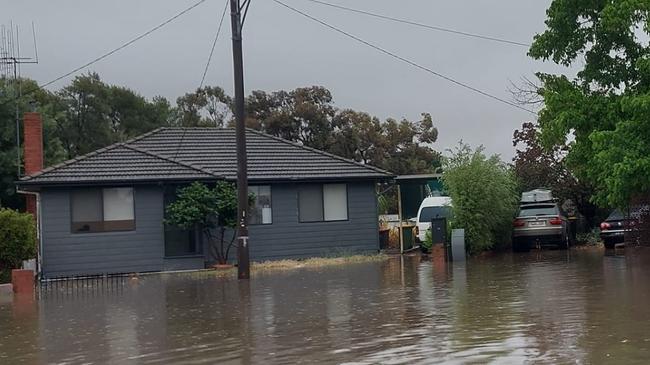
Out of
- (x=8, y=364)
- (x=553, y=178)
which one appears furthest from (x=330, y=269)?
(x=8, y=364)

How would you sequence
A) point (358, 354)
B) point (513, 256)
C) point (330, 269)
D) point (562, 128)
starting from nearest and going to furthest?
point (358, 354)
point (562, 128)
point (330, 269)
point (513, 256)

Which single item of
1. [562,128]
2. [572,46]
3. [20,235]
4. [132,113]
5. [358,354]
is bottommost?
[358,354]

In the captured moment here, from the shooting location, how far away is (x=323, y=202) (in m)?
30.2

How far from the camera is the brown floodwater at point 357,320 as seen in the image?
32.1 feet

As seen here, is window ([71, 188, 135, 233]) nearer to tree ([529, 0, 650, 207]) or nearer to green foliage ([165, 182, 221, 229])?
green foliage ([165, 182, 221, 229])

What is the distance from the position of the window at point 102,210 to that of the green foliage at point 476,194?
399 inches

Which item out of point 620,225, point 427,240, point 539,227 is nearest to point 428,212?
point 427,240

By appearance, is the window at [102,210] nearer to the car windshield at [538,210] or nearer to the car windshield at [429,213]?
the car windshield at [429,213]

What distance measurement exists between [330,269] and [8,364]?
15.3 metres

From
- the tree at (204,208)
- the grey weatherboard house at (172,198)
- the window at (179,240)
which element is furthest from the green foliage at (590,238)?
the window at (179,240)

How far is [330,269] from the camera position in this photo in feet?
82.0

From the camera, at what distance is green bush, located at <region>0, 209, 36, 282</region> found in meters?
22.2

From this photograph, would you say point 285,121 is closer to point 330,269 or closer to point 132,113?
point 132,113

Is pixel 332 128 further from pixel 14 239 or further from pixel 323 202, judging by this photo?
pixel 14 239
